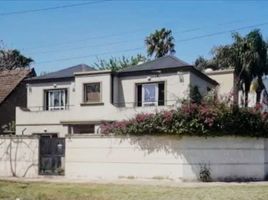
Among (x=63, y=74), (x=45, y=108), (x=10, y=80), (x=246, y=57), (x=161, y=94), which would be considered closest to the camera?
(x=161, y=94)

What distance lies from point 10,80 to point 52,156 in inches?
819

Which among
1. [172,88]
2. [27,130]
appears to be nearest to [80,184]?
[172,88]

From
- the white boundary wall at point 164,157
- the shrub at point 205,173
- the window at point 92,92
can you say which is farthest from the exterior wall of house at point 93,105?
Result: the shrub at point 205,173

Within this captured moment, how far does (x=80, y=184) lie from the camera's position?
2098 cm

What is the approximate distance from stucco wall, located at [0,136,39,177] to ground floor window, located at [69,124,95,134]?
32.2 feet

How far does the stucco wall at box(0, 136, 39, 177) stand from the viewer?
2489 centimetres

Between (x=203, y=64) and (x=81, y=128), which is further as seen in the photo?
(x=203, y=64)

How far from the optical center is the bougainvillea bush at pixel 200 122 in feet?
71.8

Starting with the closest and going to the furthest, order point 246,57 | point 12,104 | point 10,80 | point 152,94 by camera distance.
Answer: point 152,94 < point 12,104 < point 10,80 < point 246,57

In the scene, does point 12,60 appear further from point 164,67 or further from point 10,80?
point 164,67

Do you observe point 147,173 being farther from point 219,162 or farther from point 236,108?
point 236,108

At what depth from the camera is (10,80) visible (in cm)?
4397

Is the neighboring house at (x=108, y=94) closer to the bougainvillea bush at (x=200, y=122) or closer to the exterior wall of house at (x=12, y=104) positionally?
the exterior wall of house at (x=12, y=104)

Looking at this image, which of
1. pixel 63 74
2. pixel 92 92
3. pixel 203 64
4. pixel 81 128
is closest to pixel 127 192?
pixel 81 128
